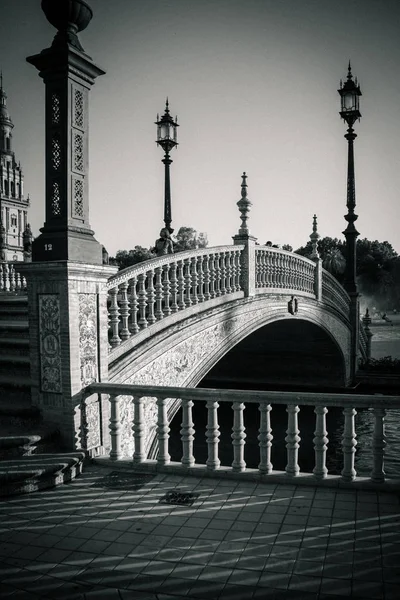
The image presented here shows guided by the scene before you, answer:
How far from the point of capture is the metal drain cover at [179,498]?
4.40 m

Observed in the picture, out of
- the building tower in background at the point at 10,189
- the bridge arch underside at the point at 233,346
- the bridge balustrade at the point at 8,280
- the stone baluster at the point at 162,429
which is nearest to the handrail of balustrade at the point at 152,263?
the bridge arch underside at the point at 233,346

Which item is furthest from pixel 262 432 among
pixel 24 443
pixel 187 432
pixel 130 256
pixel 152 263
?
pixel 130 256

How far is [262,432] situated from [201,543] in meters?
1.67

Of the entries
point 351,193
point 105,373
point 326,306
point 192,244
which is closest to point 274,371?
point 326,306

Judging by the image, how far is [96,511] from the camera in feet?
14.0

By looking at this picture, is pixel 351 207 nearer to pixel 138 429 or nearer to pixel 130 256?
pixel 138 429

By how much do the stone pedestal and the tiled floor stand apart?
0.86 meters

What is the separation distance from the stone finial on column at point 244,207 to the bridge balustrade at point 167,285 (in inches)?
15.4

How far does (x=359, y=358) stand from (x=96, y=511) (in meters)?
20.3

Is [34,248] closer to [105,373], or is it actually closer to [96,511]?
[105,373]

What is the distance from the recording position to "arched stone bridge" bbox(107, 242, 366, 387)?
675 centimetres

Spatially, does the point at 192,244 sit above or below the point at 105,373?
above

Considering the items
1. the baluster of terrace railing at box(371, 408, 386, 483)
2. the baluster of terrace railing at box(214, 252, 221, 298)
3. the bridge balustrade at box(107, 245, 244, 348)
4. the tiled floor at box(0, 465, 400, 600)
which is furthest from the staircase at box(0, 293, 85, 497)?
the baluster of terrace railing at box(214, 252, 221, 298)

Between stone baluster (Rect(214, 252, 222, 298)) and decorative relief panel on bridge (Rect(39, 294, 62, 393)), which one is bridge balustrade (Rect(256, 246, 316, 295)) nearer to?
stone baluster (Rect(214, 252, 222, 298))
